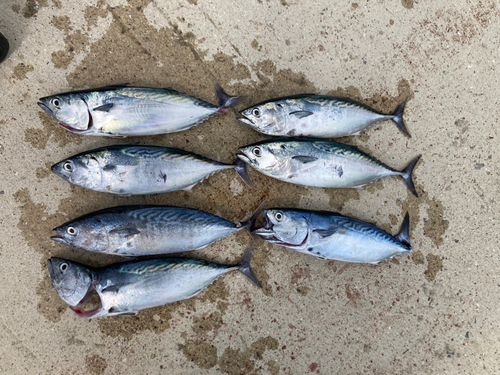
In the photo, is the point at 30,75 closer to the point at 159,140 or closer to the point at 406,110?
the point at 159,140

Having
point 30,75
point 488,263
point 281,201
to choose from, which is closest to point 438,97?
point 488,263

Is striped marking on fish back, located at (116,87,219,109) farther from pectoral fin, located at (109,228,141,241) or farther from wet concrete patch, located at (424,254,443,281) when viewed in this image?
wet concrete patch, located at (424,254,443,281)

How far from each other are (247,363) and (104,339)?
5.19 ft

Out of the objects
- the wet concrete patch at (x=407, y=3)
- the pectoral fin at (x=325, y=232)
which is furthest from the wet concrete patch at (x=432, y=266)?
the wet concrete patch at (x=407, y=3)

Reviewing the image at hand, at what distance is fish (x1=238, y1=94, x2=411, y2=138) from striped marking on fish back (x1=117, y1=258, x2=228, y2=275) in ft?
5.15

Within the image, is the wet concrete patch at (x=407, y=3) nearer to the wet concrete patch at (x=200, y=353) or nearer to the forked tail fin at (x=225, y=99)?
the forked tail fin at (x=225, y=99)

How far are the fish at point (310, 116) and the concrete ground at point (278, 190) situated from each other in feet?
0.75

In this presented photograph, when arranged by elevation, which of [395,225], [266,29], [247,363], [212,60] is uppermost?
[266,29]

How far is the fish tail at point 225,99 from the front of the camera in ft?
10.4

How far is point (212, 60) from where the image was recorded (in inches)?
128

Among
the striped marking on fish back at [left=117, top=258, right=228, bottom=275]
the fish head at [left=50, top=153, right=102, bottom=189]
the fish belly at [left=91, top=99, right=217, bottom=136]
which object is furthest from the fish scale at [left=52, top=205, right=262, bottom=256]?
the fish belly at [left=91, top=99, right=217, bottom=136]

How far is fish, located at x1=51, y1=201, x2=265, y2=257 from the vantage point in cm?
282

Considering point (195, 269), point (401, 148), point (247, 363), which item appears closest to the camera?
point (195, 269)

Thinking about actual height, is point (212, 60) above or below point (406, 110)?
above
